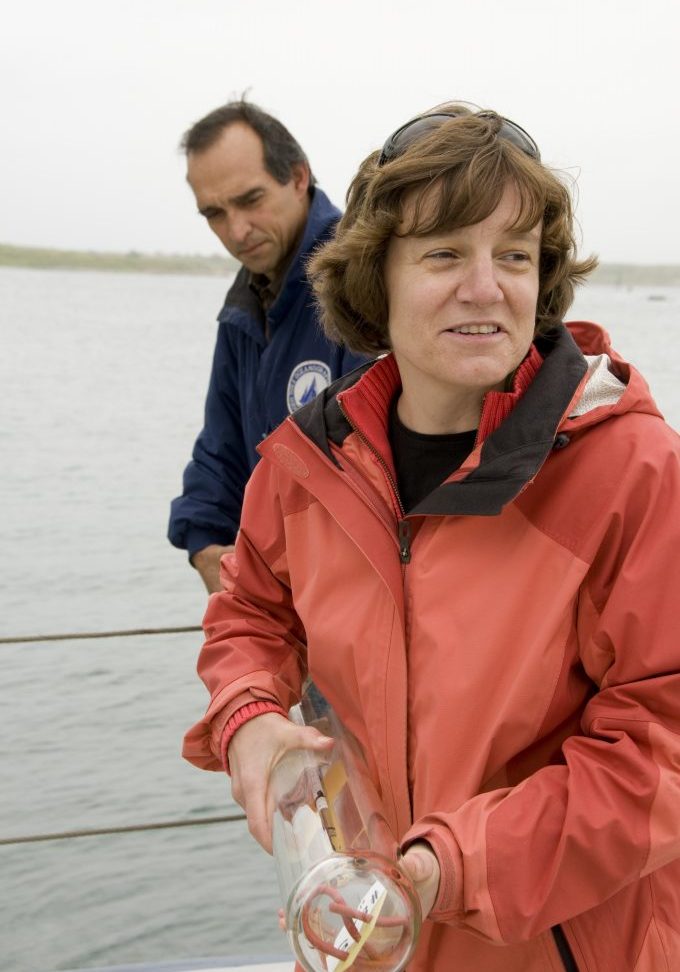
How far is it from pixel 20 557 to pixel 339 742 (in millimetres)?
10053

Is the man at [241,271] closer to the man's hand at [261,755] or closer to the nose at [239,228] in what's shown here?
the nose at [239,228]

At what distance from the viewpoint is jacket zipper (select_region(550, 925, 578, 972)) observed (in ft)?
3.99

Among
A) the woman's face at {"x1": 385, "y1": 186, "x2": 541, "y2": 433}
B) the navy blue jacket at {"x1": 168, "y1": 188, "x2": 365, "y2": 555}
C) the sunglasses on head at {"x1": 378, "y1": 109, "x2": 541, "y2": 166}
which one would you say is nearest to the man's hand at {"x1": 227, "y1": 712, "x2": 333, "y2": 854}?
the woman's face at {"x1": 385, "y1": 186, "x2": 541, "y2": 433}

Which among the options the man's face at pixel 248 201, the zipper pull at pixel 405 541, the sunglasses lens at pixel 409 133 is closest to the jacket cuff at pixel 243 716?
the zipper pull at pixel 405 541

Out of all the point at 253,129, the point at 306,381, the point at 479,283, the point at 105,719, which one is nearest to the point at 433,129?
the point at 479,283

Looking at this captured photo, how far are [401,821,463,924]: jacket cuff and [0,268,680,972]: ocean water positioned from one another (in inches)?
37.0

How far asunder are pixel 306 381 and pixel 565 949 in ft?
5.06

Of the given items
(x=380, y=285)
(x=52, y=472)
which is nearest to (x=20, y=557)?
(x=52, y=472)

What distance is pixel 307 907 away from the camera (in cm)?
104

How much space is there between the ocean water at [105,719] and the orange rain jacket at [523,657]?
1.89 ft

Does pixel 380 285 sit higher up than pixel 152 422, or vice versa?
pixel 380 285

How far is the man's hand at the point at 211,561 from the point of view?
2.74 meters

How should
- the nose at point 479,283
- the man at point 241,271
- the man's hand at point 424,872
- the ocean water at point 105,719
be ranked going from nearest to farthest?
the man's hand at point 424,872, the nose at point 479,283, the man at point 241,271, the ocean water at point 105,719

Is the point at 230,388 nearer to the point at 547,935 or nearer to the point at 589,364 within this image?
the point at 589,364
